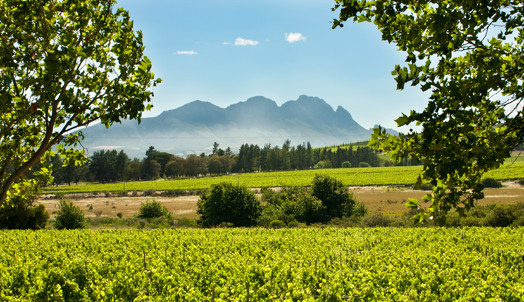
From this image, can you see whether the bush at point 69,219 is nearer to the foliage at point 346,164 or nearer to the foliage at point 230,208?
the foliage at point 230,208

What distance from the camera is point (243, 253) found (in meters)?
14.7

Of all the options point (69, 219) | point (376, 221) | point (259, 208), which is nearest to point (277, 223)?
point (259, 208)

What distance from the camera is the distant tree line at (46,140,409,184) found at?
11325 centimetres

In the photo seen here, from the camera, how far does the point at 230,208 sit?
39031 millimetres

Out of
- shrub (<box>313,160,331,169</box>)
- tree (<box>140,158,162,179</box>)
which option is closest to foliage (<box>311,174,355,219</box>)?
tree (<box>140,158,162,179</box>)

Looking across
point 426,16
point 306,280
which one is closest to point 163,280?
point 306,280

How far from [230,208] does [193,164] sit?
92.7 meters

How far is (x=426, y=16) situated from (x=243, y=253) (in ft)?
40.7

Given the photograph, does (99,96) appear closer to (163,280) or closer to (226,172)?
(163,280)

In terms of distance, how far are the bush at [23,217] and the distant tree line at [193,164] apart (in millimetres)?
75036

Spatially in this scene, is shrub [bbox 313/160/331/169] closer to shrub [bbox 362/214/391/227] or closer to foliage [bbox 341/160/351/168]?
foliage [bbox 341/160/351/168]

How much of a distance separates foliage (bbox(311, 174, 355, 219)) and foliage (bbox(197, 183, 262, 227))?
291 inches

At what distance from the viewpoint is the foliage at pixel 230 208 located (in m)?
38.8

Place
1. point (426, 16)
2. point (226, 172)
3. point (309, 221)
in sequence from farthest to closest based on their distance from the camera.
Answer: point (226, 172)
point (309, 221)
point (426, 16)
